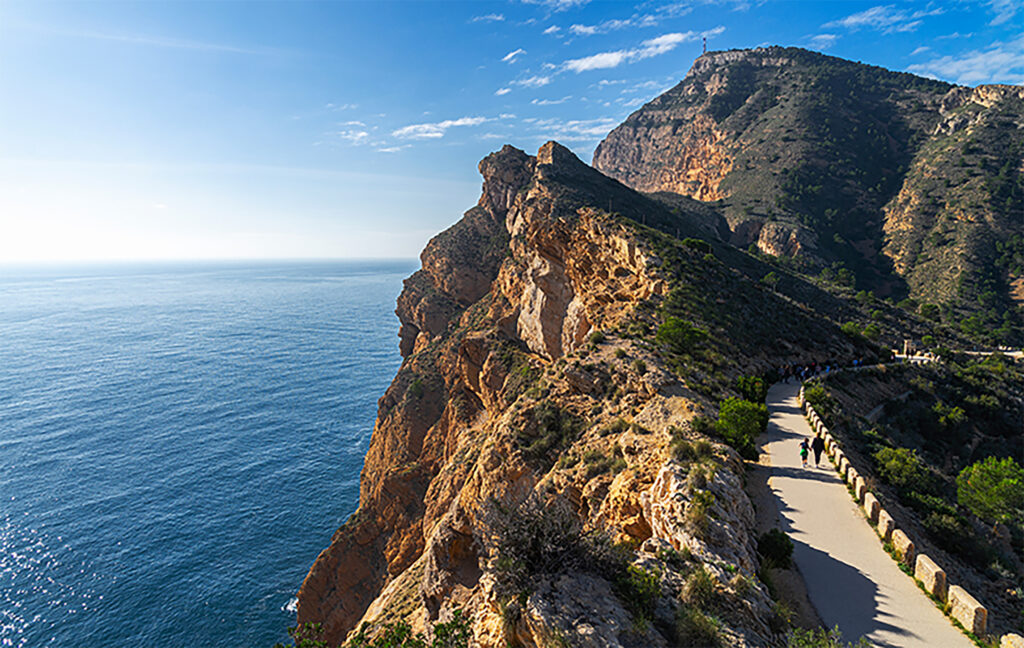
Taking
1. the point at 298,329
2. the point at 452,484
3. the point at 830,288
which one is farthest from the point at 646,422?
the point at 298,329

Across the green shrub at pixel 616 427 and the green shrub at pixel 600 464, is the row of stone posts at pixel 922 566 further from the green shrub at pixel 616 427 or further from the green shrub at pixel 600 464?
the green shrub at pixel 616 427

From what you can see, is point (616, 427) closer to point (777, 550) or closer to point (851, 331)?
point (777, 550)

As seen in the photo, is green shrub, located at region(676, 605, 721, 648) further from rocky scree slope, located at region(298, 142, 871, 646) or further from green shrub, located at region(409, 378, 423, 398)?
green shrub, located at region(409, 378, 423, 398)

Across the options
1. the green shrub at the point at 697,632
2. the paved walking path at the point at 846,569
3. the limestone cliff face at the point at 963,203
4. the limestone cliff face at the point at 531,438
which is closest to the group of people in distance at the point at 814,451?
the paved walking path at the point at 846,569

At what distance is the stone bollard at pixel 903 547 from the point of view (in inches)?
464

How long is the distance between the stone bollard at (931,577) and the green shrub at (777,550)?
9.24 feet

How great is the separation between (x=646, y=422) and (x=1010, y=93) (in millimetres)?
124274

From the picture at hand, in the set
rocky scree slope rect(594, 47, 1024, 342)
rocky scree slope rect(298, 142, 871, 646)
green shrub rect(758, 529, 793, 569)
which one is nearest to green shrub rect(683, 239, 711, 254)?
rocky scree slope rect(298, 142, 871, 646)

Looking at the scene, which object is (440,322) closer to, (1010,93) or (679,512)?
(679,512)

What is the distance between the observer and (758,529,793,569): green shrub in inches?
452

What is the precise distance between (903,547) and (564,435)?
12.6m

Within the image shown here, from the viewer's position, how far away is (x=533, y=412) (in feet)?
78.4

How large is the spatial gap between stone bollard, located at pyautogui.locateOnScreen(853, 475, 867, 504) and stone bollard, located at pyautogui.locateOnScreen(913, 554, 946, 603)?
3724mm

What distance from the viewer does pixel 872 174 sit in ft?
308
